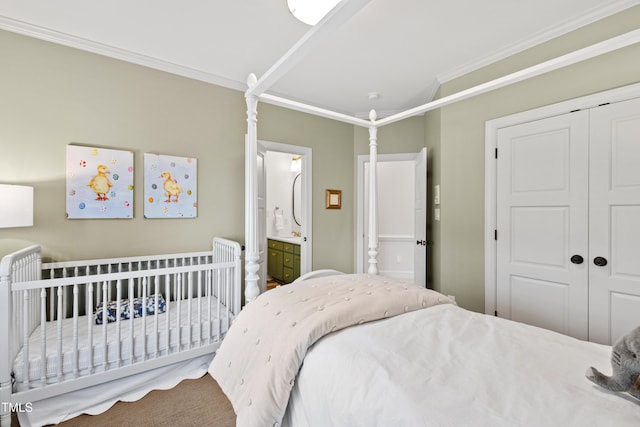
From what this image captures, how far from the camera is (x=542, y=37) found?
2.21 m

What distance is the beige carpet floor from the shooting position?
1.71 metres

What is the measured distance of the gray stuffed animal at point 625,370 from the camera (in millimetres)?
787

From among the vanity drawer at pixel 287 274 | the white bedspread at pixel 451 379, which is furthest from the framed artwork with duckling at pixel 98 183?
the vanity drawer at pixel 287 274

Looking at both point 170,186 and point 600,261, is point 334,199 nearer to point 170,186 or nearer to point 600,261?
point 170,186

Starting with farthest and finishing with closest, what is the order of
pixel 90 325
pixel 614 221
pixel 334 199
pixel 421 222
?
pixel 334 199
pixel 421 222
pixel 614 221
pixel 90 325

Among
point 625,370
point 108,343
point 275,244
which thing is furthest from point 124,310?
point 275,244

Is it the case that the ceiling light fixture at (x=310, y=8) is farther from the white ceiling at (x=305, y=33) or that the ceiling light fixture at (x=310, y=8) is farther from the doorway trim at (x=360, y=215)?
the doorway trim at (x=360, y=215)

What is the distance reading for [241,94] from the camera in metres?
3.07

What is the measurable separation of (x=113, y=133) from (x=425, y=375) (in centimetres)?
280

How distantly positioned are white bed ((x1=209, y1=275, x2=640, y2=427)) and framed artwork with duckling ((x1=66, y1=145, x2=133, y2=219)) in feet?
5.74

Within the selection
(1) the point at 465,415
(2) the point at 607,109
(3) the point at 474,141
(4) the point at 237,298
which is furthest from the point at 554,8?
(4) the point at 237,298

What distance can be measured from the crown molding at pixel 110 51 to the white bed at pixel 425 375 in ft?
7.96

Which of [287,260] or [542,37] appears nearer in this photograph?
[542,37]

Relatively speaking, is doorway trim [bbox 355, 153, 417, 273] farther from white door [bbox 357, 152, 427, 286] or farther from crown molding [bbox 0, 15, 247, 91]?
crown molding [bbox 0, 15, 247, 91]
